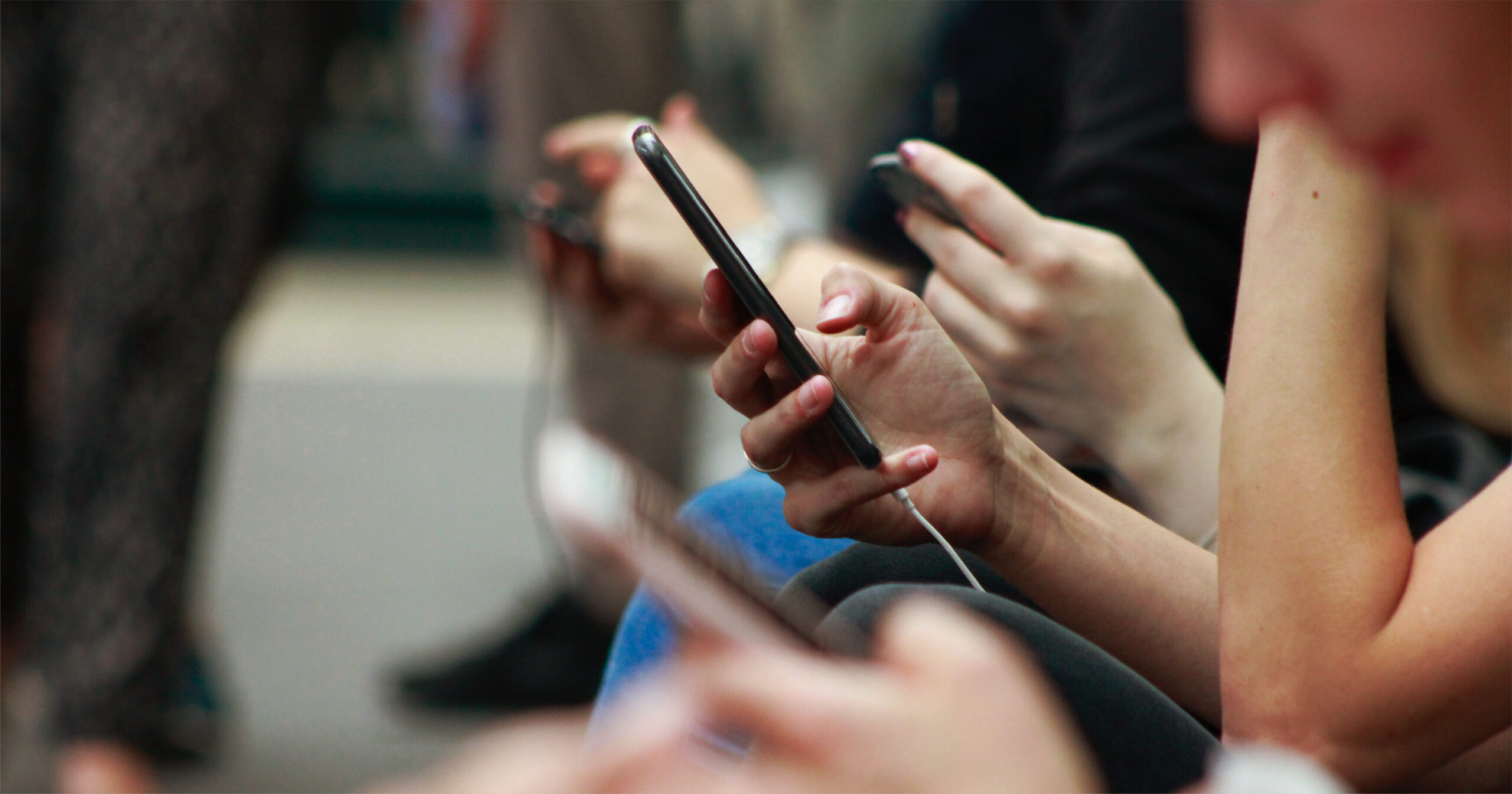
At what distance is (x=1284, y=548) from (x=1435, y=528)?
2.3 inches

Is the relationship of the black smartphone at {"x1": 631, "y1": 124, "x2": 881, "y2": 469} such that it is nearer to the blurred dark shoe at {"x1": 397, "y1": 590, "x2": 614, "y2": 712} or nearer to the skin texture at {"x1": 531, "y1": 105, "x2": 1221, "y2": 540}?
the skin texture at {"x1": 531, "y1": 105, "x2": 1221, "y2": 540}

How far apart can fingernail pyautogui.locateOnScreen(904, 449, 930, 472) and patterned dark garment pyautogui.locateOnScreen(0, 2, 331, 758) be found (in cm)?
115

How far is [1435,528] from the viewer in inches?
19.3

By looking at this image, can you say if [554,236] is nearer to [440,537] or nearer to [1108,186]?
[1108,186]

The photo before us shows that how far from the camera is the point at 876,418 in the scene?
1.61ft

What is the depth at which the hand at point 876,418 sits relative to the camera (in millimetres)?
477

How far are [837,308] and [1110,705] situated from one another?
6.7 inches

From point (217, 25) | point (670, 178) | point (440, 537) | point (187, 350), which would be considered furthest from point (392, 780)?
point (670, 178)

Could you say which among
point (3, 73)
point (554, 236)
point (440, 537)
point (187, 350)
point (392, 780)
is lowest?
point (440, 537)

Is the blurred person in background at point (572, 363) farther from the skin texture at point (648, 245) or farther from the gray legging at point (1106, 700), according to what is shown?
the gray legging at point (1106, 700)

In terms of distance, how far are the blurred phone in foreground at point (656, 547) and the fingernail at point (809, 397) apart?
0.26ft

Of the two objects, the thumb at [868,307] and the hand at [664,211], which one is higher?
the thumb at [868,307]

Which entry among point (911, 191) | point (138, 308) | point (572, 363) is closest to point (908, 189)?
point (911, 191)

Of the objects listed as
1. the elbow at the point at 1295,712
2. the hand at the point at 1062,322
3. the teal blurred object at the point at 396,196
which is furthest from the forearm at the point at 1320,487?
the teal blurred object at the point at 396,196
